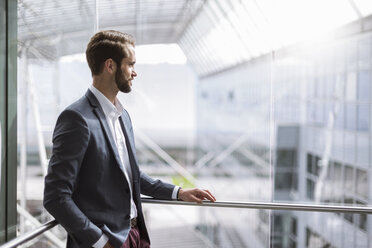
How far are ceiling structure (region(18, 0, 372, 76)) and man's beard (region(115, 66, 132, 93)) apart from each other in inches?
19.8

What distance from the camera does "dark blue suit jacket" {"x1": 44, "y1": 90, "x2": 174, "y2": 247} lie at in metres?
1.21

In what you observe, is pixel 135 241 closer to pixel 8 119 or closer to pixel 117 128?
pixel 117 128

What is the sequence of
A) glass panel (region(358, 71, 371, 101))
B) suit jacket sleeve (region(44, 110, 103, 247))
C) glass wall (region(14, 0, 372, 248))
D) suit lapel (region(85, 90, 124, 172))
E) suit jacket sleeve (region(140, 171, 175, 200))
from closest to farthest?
suit jacket sleeve (region(44, 110, 103, 247)) < suit lapel (region(85, 90, 124, 172)) < suit jacket sleeve (region(140, 171, 175, 200)) < glass wall (region(14, 0, 372, 248)) < glass panel (region(358, 71, 371, 101))

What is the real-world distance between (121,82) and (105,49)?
0.38ft

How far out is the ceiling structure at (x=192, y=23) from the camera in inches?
80.3

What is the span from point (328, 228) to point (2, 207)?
10425 mm

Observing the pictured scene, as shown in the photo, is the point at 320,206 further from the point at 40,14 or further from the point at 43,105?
the point at 40,14

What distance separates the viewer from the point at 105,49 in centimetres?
137

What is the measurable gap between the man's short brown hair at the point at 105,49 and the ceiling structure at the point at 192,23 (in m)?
0.43

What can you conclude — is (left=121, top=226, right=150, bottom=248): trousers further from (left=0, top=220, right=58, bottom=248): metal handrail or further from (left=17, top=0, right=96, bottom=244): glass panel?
(left=17, top=0, right=96, bottom=244): glass panel

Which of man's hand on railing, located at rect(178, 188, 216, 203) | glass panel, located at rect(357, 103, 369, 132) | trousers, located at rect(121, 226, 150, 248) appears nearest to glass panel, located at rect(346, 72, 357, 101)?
glass panel, located at rect(357, 103, 369, 132)

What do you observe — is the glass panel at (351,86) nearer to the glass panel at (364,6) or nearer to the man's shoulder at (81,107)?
the glass panel at (364,6)

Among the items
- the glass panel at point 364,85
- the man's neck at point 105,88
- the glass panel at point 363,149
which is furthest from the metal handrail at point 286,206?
the glass panel at point 364,85

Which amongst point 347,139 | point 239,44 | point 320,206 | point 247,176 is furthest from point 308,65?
point 320,206
